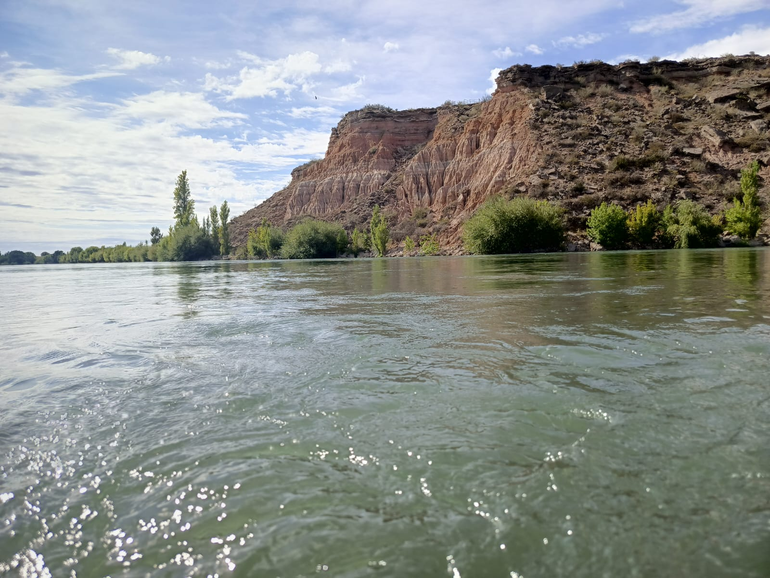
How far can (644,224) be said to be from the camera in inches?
1966

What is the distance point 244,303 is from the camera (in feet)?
44.2

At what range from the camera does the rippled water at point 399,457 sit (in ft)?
7.69

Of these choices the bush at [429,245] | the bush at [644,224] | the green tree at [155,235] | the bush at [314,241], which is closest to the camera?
the bush at [644,224]

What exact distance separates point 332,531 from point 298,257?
74.1m

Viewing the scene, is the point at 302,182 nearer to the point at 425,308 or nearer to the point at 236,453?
the point at 425,308

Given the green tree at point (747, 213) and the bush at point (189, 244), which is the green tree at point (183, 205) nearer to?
the bush at point (189, 244)

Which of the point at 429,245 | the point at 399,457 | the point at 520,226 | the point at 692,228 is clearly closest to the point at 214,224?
the point at 429,245

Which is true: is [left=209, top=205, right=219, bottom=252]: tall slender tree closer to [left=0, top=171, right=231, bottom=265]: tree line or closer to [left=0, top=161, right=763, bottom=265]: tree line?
[left=0, top=171, right=231, bottom=265]: tree line

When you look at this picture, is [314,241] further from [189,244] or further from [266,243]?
[189,244]

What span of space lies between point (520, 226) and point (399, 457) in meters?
51.1

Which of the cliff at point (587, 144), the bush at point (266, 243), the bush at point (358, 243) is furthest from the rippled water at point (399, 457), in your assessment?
the bush at point (266, 243)

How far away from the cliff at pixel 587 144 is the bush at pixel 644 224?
435 cm

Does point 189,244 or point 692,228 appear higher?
point 189,244

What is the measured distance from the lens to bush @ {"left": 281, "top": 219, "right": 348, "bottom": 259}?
74.1 meters
